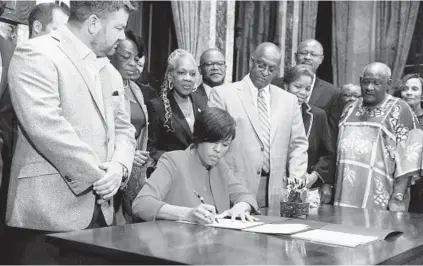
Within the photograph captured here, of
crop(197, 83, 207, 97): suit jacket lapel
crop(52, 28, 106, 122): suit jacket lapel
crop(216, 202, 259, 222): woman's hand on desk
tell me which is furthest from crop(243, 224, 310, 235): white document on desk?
crop(197, 83, 207, 97): suit jacket lapel

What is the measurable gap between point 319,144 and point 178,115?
120cm

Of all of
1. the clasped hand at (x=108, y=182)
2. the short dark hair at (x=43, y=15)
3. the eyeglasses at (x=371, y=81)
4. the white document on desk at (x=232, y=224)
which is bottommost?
the white document on desk at (x=232, y=224)

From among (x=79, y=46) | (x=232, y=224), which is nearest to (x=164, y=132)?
(x=79, y=46)

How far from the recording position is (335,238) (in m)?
2.14

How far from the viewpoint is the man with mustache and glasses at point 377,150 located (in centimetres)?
421

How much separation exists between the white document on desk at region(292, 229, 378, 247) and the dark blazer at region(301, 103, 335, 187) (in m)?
1.93

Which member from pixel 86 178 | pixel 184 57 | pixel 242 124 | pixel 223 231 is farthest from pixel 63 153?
pixel 184 57

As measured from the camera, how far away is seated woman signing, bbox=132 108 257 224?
2.60 m

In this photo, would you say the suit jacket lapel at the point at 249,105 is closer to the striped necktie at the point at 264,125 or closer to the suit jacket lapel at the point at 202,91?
the striped necktie at the point at 264,125

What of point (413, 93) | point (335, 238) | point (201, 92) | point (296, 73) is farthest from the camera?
point (413, 93)

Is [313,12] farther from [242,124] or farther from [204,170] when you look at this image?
[204,170]

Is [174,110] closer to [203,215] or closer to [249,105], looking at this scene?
[249,105]

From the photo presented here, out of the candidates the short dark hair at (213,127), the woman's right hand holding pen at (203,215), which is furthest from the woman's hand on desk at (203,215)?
the short dark hair at (213,127)

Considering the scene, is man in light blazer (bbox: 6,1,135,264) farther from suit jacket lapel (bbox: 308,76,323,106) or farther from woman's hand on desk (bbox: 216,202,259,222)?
suit jacket lapel (bbox: 308,76,323,106)
